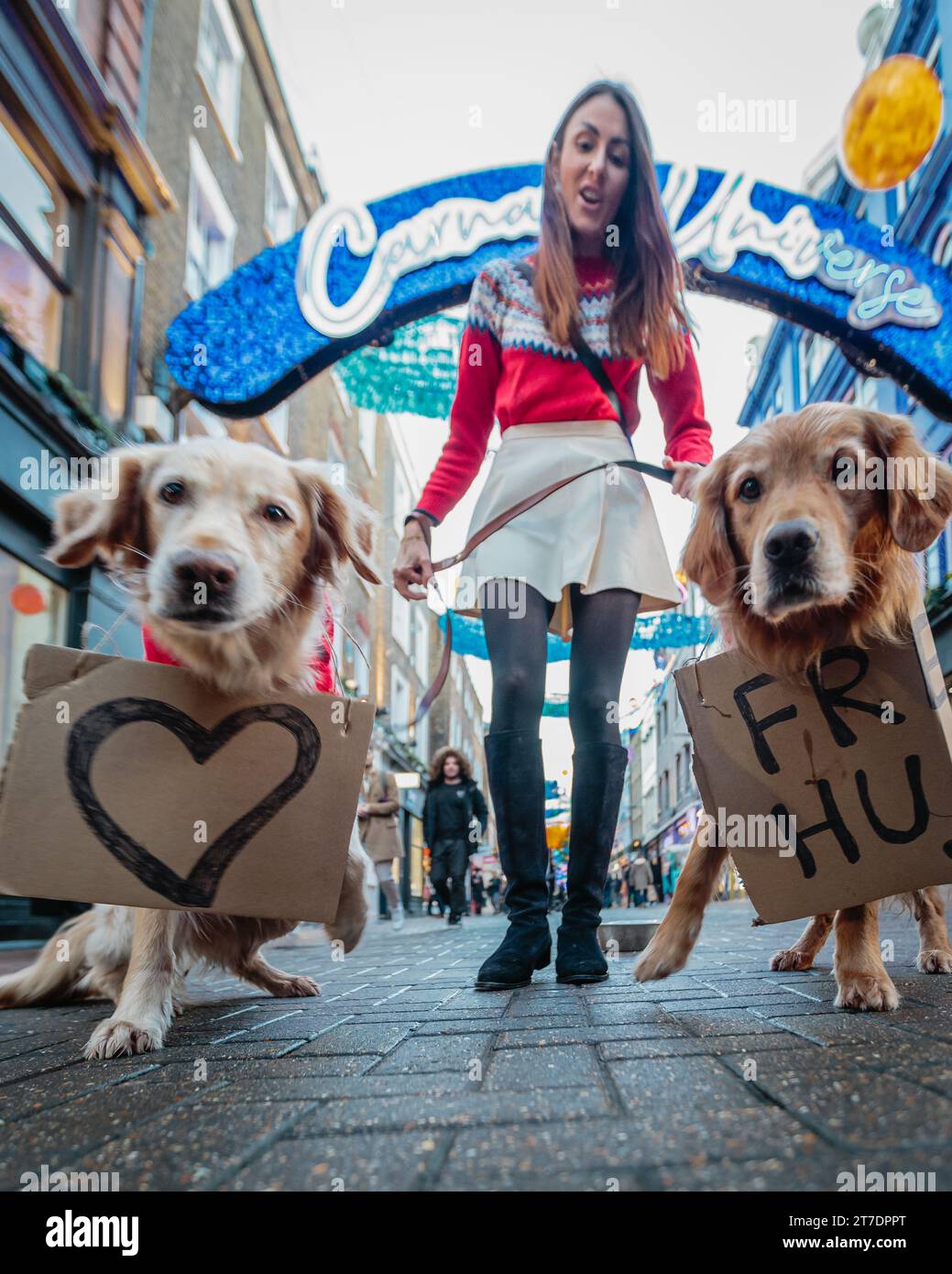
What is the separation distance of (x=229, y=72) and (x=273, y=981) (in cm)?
1445

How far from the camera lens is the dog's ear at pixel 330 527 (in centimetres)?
276

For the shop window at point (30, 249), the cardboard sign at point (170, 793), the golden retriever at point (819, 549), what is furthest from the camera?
the shop window at point (30, 249)

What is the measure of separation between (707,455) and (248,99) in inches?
560

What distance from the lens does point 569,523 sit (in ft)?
9.52

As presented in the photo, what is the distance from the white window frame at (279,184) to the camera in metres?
15.1

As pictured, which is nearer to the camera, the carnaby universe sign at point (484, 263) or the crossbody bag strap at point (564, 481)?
the crossbody bag strap at point (564, 481)

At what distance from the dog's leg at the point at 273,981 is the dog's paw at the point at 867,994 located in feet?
5.57

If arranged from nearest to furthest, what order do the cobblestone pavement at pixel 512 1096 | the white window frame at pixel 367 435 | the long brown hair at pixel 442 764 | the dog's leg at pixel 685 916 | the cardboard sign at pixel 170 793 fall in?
the cobblestone pavement at pixel 512 1096
the cardboard sign at pixel 170 793
the dog's leg at pixel 685 916
the long brown hair at pixel 442 764
the white window frame at pixel 367 435

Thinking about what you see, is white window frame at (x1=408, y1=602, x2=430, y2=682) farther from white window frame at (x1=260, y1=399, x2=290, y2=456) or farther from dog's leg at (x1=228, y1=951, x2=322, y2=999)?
dog's leg at (x1=228, y1=951, x2=322, y2=999)

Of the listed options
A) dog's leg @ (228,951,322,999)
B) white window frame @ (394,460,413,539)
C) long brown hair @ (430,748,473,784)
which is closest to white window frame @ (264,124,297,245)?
long brown hair @ (430,748,473,784)

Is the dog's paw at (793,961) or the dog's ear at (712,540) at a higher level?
the dog's ear at (712,540)

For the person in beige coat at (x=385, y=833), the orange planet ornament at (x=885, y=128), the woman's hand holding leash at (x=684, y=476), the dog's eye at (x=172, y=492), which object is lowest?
the person in beige coat at (x=385, y=833)

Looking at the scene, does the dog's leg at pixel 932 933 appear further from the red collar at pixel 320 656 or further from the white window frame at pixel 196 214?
the white window frame at pixel 196 214

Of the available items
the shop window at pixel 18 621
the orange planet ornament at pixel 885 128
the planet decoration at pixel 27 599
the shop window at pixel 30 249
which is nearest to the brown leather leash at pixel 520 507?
the shop window at pixel 18 621
